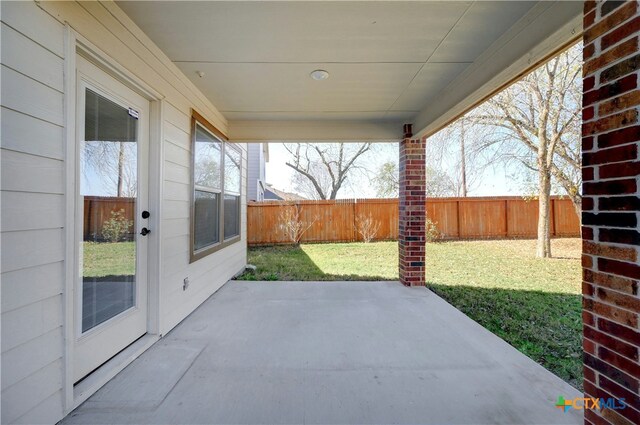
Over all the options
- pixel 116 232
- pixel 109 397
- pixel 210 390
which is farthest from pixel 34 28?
pixel 210 390

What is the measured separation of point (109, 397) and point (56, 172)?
4.56 ft

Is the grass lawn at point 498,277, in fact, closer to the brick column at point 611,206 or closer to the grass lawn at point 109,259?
the brick column at point 611,206

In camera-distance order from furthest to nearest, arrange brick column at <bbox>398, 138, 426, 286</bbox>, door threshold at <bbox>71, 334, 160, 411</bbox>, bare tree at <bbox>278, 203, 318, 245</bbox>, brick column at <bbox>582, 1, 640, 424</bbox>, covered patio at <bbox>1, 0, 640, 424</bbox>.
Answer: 1. bare tree at <bbox>278, 203, 318, 245</bbox>
2. brick column at <bbox>398, 138, 426, 286</bbox>
3. door threshold at <bbox>71, 334, 160, 411</bbox>
4. covered patio at <bbox>1, 0, 640, 424</bbox>
5. brick column at <bbox>582, 1, 640, 424</bbox>

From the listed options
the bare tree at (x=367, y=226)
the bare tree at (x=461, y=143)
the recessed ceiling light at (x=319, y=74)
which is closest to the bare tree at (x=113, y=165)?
the recessed ceiling light at (x=319, y=74)

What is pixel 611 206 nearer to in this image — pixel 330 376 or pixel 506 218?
pixel 330 376

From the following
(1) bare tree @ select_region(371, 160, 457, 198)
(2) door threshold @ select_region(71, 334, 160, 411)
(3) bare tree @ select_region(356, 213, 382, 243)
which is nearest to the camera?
(2) door threshold @ select_region(71, 334, 160, 411)

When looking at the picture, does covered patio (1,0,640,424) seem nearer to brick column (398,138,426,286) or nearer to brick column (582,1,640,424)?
brick column (582,1,640,424)

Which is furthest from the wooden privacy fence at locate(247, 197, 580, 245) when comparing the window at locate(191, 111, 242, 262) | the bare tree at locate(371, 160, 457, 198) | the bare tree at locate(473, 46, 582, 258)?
the window at locate(191, 111, 242, 262)

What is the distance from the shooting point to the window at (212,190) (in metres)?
3.44

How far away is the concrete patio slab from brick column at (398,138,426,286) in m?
1.14

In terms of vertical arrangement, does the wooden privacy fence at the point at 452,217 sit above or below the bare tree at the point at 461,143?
below

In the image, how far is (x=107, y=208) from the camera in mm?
2129

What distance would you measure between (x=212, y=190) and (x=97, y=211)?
198 cm

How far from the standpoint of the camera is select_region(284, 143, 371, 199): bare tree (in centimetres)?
1565
